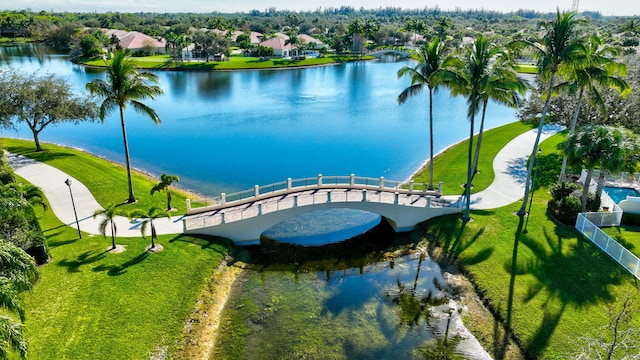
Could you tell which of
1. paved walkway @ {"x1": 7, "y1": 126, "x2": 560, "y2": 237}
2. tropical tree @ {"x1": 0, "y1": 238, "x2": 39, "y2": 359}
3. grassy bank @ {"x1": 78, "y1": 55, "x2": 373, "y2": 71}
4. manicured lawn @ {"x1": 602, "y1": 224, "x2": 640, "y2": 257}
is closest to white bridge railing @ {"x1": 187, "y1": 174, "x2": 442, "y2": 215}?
paved walkway @ {"x1": 7, "y1": 126, "x2": 560, "y2": 237}

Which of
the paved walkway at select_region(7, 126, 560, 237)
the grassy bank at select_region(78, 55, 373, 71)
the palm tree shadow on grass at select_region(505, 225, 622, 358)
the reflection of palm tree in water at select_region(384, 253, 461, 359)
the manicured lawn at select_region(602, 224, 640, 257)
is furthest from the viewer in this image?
the grassy bank at select_region(78, 55, 373, 71)

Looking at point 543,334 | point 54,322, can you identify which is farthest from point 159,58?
point 543,334

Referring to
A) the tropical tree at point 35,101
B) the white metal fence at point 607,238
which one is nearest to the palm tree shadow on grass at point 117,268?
the tropical tree at point 35,101

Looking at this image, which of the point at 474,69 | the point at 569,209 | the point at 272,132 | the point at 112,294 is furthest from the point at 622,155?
the point at 272,132

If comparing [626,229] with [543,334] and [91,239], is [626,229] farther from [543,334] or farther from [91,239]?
[91,239]

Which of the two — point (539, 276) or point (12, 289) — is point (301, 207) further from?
point (12, 289)

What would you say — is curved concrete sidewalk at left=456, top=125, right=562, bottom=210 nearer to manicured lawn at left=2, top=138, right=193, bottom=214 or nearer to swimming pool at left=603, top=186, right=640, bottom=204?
swimming pool at left=603, top=186, right=640, bottom=204
